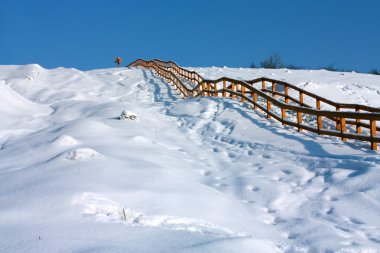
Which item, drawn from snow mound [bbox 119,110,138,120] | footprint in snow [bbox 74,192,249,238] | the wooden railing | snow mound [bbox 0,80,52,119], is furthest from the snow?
snow mound [bbox 0,80,52,119]

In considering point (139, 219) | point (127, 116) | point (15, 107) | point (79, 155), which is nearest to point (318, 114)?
point (79, 155)

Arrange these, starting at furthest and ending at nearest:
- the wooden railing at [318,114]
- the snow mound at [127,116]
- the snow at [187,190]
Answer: the snow mound at [127,116] < the wooden railing at [318,114] < the snow at [187,190]

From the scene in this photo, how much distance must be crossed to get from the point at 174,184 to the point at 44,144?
12.0ft

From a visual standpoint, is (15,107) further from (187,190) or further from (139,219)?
(139,219)

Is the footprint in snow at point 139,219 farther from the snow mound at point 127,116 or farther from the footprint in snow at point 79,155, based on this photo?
the snow mound at point 127,116

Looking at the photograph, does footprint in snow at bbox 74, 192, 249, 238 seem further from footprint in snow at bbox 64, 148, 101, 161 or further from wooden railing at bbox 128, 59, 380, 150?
wooden railing at bbox 128, 59, 380, 150

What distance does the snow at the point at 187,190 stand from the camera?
437cm

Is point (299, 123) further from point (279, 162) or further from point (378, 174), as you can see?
point (378, 174)

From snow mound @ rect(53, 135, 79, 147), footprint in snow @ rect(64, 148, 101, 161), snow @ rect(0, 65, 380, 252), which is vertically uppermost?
snow mound @ rect(53, 135, 79, 147)

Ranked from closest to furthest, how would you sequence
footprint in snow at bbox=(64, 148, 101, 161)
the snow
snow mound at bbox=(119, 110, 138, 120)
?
the snow < footprint in snow at bbox=(64, 148, 101, 161) < snow mound at bbox=(119, 110, 138, 120)

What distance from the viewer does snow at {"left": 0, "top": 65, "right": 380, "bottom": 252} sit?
437cm

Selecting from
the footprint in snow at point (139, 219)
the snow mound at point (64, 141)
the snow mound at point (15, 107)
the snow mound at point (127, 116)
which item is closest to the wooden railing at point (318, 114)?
the snow mound at point (127, 116)

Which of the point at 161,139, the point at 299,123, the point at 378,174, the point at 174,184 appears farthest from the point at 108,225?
the point at 299,123

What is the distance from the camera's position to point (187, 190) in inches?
254
